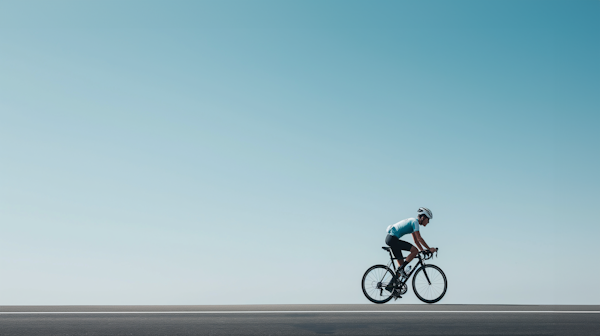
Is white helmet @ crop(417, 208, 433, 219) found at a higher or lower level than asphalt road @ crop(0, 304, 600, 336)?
higher

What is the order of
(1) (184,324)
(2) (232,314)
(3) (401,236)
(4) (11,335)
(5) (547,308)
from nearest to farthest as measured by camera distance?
1. (4) (11,335)
2. (1) (184,324)
3. (2) (232,314)
4. (5) (547,308)
5. (3) (401,236)

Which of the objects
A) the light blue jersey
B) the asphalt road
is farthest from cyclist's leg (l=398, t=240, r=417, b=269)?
the asphalt road

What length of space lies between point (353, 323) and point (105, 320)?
403cm

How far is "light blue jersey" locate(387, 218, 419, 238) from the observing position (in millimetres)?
11742

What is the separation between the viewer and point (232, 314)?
905cm

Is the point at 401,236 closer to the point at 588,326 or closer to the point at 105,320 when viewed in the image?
the point at 588,326

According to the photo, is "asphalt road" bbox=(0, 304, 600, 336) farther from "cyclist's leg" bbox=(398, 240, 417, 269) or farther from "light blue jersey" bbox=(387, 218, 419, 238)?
"light blue jersey" bbox=(387, 218, 419, 238)

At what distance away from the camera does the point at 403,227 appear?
11906 mm

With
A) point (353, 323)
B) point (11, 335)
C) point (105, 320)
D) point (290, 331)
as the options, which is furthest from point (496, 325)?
point (11, 335)

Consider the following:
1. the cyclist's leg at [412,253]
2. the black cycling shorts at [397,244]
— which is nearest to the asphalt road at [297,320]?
the cyclist's leg at [412,253]

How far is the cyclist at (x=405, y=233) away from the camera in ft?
38.5

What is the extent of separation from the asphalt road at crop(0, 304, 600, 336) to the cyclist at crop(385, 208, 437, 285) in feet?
5.97

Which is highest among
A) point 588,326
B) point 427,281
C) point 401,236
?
point 401,236

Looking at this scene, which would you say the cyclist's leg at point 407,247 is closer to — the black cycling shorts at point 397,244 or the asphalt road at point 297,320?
the black cycling shorts at point 397,244
